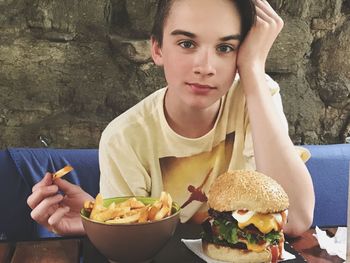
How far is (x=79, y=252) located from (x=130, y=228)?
246 millimetres

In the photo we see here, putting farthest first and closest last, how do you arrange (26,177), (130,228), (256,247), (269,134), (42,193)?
(26,177)
(269,134)
(42,193)
(256,247)
(130,228)

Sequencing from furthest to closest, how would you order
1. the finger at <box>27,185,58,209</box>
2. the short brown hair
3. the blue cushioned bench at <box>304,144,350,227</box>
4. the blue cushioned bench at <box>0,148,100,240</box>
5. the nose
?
the blue cushioned bench at <box>304,144,350,227</box> < the blue cushioned bench at <box>0,148,100,240</box> < the short brown hair < the nose < the finger at <box>27,185,58,209</box>

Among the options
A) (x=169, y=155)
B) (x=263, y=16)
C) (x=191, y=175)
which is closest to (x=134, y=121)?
(x=169, y=155)

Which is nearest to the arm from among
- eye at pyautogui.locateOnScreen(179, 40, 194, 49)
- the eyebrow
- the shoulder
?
the eyebrow

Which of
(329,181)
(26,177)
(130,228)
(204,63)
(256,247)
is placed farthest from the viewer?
(329,181)

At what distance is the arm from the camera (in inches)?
59.6

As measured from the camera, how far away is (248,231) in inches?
46.6

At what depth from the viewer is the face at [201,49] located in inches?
58.9

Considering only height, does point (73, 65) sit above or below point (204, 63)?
below

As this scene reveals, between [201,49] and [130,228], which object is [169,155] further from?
[130,228]

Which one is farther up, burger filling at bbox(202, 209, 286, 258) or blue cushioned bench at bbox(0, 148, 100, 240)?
burger filling at bbox(202, 209, 286, 258)

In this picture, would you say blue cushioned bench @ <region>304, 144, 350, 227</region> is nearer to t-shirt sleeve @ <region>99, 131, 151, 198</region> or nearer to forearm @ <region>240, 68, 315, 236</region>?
forearm @ <region>240, 68, 315, 236</region>

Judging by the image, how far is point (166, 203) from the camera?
3.67ft

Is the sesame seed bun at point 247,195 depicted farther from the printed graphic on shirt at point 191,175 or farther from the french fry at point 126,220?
the printed graphic on shirt at point 191,175
